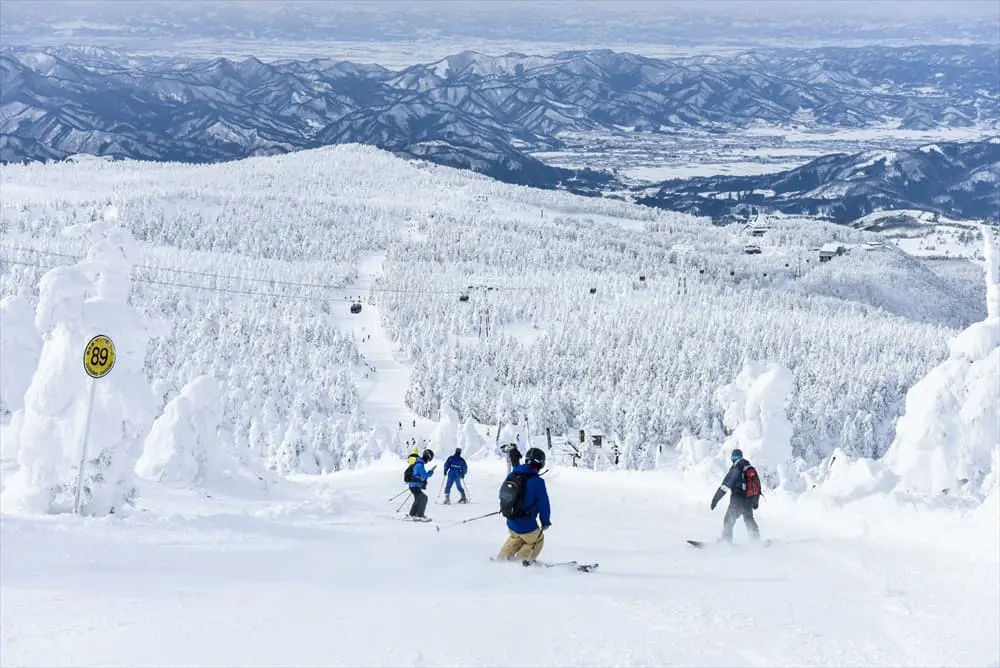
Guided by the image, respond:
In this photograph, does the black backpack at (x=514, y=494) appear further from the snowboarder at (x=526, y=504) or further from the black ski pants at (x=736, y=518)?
the black ski pants at (x=736, y=518)

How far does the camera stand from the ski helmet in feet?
37.4

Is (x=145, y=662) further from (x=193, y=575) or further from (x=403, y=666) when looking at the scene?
(x=193, y=575)

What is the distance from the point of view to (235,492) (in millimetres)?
21266

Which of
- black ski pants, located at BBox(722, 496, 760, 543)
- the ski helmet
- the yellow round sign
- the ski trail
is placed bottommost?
the ski trail

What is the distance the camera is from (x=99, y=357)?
16.1m

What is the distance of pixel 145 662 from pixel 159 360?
101 metres

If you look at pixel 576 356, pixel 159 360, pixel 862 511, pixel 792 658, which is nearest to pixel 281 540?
pixel 792 658

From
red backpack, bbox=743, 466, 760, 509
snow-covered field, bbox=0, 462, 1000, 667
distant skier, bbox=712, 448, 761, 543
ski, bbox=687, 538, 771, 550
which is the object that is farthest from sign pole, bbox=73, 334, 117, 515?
red backpack, bbox=743, 466, 760, 509

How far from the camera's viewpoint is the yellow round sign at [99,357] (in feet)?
51.8

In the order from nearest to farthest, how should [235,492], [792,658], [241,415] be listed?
[792,658], [235,492], [241,415]

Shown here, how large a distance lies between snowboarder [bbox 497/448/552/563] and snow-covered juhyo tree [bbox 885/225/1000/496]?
17.6 meters

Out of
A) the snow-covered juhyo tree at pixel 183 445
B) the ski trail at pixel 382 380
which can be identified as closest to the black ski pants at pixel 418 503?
the snow-covered juhyo tree at pixel 183 445

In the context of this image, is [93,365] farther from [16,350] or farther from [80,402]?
[16,350]

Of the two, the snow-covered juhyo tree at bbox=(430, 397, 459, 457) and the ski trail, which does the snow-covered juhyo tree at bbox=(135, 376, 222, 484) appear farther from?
the ski trail
